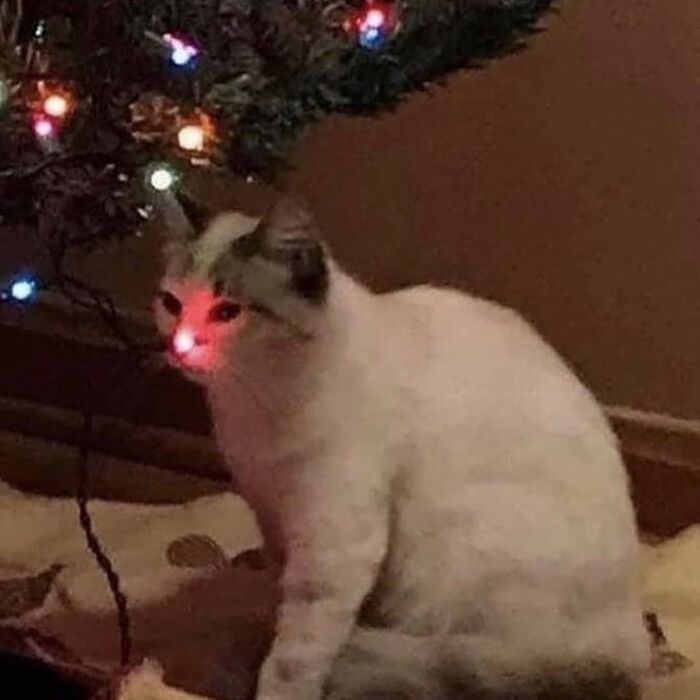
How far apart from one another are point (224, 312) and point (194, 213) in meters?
0.09

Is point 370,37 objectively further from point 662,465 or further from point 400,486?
point 662,465

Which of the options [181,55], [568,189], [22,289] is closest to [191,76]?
[181,55]

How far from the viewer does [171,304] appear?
1.25 m

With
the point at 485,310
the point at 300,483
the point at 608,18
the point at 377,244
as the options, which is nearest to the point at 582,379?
the point at 377,244

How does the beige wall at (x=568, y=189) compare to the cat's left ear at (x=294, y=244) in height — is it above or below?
above

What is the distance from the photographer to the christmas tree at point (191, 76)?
1204 millimetres

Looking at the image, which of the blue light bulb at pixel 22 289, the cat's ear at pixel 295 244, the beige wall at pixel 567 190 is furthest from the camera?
the beige wall at pixel 567 190

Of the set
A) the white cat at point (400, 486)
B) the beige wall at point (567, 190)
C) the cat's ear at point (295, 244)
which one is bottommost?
the white cat at point (400, 486)

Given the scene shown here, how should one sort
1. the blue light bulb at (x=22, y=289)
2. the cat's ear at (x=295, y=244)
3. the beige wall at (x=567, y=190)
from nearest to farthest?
the cat's ear at (x=295, y=244), the blue light bulb at (x=22, y=289), the beige wall at (x=567, y=190)

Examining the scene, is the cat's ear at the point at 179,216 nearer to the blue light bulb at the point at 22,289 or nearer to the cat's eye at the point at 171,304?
the cat's eye at the point at 171,304

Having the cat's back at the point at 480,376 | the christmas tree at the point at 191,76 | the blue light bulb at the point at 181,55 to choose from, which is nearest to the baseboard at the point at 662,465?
the cat's back at the point at 480,376

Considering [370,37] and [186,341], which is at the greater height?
[370,37]

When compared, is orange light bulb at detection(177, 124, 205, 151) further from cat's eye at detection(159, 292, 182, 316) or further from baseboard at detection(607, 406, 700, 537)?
baseboard at detection(607, 406, 700, 537)

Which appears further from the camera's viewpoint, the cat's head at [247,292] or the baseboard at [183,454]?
the baseboard at [183,454]
